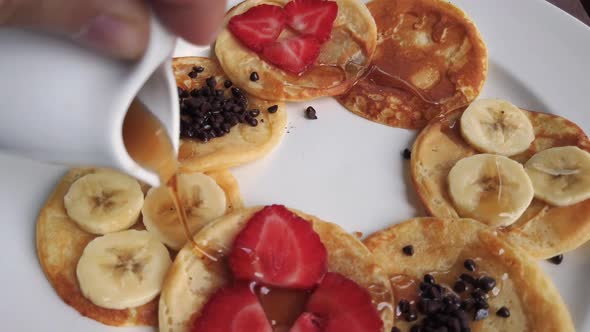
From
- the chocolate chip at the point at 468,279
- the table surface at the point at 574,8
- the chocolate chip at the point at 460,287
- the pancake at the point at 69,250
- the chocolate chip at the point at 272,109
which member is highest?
the table surface at the point at 574,8

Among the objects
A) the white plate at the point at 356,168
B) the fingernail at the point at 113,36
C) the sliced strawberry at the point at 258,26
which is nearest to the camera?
the fingernail at the point at 113,36

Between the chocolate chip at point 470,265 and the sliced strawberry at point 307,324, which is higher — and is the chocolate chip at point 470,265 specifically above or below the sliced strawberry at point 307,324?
above

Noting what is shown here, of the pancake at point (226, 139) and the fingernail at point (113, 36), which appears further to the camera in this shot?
the pancake at point (226, 139)

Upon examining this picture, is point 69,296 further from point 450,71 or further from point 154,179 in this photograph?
point 450,71

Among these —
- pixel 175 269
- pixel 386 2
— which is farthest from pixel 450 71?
pixel 175 269

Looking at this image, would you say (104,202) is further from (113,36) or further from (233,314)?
(113,36)

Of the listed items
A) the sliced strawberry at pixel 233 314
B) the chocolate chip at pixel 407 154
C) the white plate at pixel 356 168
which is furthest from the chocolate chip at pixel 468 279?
the sliced strawberry at pixel 233 314

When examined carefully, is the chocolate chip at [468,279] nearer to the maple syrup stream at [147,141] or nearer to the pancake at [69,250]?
the pancake at [69,250]
